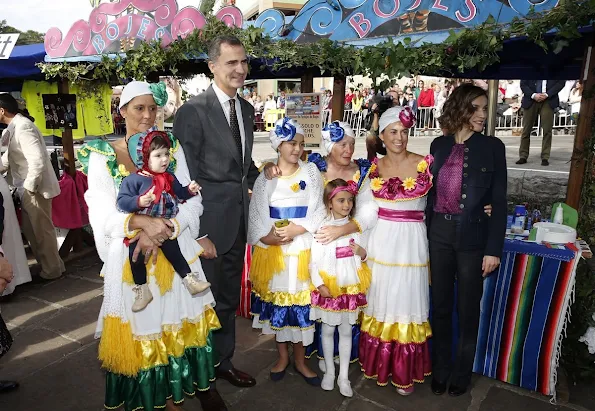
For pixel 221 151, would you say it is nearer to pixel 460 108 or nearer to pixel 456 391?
pixel 460 108

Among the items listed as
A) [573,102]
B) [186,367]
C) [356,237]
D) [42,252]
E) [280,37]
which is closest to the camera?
[186,367]

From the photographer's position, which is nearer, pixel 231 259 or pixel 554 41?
pixel 554 41

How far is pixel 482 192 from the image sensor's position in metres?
3.02

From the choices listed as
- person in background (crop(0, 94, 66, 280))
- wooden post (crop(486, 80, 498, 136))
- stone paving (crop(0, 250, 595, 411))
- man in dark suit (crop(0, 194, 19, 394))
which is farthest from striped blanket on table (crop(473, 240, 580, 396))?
person in background (crop(0, 94, 66, 280))

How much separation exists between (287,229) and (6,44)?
4648mm

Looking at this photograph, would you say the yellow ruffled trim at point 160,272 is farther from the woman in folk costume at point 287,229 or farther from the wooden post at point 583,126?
the wooden post at point 583,126

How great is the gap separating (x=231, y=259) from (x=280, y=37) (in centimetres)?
209

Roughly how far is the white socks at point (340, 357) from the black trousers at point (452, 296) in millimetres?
647

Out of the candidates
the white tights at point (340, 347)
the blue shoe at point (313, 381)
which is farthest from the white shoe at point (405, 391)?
the blue shoe at point (313, 381)

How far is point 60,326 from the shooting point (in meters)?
4.39

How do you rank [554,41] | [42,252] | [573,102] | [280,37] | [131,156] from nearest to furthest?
[131,156], [554,41], [280,37], [42,252], [573,102]

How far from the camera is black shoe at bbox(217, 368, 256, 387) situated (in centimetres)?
338

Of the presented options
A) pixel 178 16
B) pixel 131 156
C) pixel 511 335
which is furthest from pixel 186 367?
pixel 178 16

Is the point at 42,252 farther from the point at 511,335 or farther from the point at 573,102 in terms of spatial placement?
the point at 573,102
